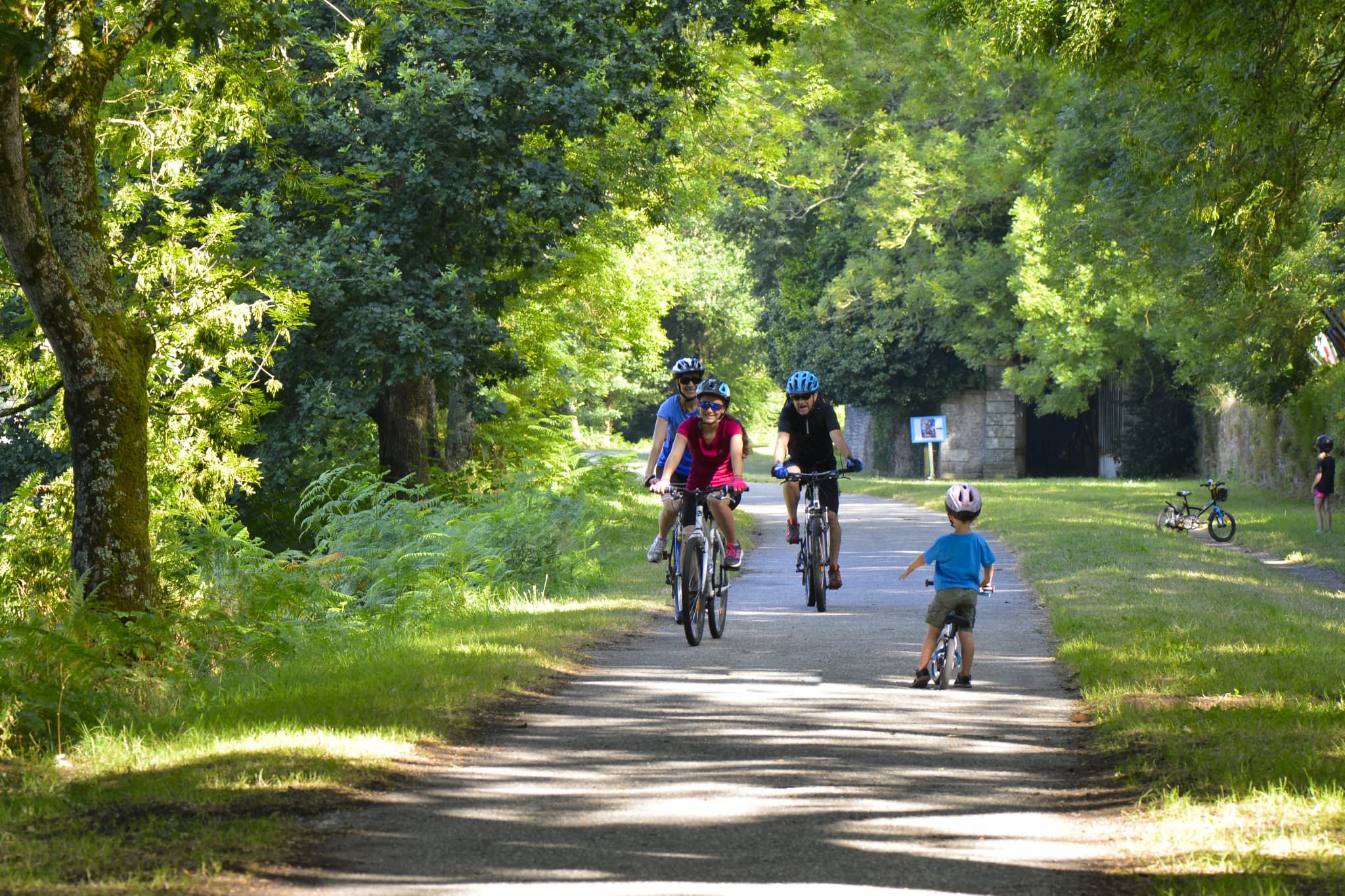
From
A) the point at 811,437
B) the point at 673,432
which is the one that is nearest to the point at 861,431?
the point at 811,437

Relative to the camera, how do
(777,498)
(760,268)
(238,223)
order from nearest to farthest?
(238,223)
(777,498)
(760,268)

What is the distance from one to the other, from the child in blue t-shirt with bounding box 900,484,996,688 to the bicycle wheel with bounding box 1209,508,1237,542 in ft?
55.0

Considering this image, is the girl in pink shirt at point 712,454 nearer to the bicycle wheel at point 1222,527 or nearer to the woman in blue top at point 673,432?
the woman in blue top at point 673,432

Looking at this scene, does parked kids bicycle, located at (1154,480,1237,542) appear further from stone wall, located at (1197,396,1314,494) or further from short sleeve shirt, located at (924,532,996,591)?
short sleeve shirt, located at (924,532,996,591)

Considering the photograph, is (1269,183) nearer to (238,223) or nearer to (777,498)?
(238,223)

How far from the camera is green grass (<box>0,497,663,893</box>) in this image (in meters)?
5.46

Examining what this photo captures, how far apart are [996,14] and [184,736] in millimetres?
8111

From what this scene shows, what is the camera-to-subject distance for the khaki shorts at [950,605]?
31.8ft

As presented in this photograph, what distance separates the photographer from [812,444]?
14070mm

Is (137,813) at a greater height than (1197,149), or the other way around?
(1197,149)

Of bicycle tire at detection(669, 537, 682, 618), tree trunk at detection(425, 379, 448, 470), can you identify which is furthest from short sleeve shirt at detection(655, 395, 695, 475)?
tree trunk at detection(425, 379, 448, 470)

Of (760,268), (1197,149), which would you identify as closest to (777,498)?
(760,268)

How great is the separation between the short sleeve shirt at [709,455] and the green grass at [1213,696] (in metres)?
3.00

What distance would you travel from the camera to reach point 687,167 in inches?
1153
